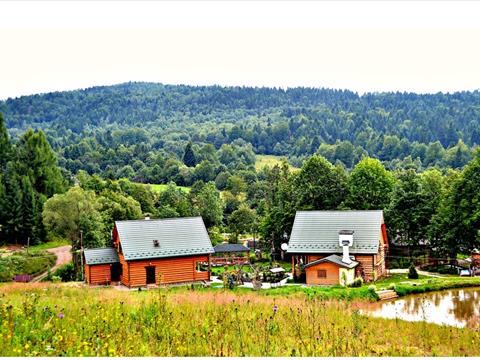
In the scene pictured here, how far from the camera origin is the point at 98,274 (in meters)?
32.1

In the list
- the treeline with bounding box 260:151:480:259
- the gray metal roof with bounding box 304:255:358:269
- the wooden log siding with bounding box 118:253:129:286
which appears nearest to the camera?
the gray metal roof with bounding box 304:255:358:269

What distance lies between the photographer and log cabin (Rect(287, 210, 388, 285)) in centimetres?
3048

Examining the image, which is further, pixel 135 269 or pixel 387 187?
pixel 387 187

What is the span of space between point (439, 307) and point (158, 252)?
14638 mm

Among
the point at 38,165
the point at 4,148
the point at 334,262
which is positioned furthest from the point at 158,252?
the point at 4,148

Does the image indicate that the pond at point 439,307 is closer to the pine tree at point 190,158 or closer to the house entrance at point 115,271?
the house entrance at point 115,271

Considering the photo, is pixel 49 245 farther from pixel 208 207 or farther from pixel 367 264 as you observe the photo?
pixel 367 264

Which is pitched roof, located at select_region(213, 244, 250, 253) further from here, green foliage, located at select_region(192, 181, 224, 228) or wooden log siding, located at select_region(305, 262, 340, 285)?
green foliage, located at select_region(192, 181, 224, 228)

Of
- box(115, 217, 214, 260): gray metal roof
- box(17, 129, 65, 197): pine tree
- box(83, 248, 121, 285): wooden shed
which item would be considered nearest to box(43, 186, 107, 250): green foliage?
box(83, 248, 121, 285): wooden shed

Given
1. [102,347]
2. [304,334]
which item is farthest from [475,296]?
[102,347]

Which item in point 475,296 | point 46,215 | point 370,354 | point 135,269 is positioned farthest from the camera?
point 46,215

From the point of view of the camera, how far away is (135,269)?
1204 inches

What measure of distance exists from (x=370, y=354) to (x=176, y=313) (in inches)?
150

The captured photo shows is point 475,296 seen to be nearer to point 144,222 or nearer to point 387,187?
point 144,222
